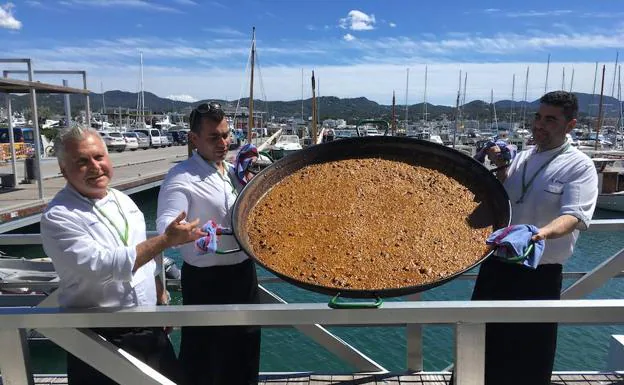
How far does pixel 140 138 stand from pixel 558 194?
37.1 meters

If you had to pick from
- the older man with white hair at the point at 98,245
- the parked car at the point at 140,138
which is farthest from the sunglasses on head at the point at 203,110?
the parked car at the point at 140,138

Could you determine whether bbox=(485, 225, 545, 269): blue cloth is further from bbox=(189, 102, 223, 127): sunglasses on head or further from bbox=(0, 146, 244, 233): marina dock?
bbox=(0, 146, 244, 233): marina dock

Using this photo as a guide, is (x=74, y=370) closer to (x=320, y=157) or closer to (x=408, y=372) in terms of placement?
(x=320, y=157)

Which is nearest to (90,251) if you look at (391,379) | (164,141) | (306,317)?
(306,317)

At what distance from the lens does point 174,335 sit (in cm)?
729

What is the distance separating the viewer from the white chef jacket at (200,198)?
220cm

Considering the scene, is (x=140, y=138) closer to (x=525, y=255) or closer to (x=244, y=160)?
(x=244, y=160)

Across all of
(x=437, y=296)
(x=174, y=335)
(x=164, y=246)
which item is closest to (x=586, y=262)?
(x=437, y=296)

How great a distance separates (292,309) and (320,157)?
44.9 inches

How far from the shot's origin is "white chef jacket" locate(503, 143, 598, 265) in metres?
2.16

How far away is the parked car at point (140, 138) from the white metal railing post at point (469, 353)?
119 ft

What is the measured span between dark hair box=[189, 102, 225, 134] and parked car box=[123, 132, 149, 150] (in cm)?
3506

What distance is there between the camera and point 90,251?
1699 millimetres

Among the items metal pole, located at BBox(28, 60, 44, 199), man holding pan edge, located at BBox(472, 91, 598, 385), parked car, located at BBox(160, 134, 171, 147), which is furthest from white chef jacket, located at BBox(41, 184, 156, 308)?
parked car, located at BBox(160, 134, 171, 147)
